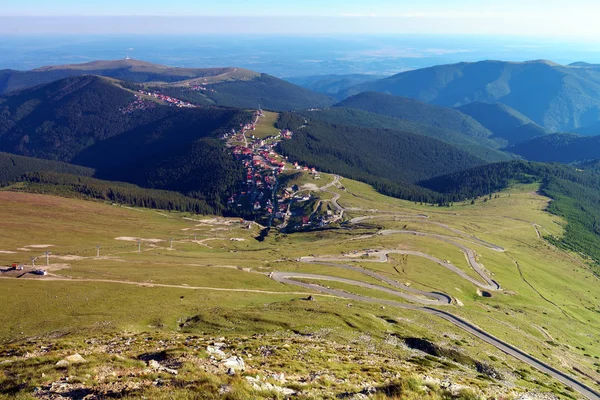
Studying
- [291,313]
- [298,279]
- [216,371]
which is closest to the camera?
[216,371]

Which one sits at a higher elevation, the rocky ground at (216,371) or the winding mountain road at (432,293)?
the rocky ground at (216,371)

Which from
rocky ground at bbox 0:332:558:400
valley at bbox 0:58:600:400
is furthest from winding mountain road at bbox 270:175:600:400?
rocky ground at bbox 0:332:558:400

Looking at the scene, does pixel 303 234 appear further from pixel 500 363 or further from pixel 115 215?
pixel 500 363

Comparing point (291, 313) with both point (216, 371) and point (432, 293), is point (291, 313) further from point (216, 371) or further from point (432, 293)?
point (432, 293)

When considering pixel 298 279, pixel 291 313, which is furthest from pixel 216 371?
pixel 298 279

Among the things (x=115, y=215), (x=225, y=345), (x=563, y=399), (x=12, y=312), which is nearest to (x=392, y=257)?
(x=563, y=399)

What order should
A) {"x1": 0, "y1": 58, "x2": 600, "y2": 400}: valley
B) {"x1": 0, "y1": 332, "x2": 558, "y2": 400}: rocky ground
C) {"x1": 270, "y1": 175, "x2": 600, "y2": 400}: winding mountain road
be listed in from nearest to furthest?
A: {"x1": 0, "y1": 332, "x2": 558, "y2": 400}: rocky ground, {"x1": 0, "y1": 58, "x2": 600, "y2": 400}: valley, {"x1": 270, "y1": 175, "x2": 600, "y2": 400}: winding mountain road

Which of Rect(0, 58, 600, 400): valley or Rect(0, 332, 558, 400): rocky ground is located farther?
Rect(0, 58, 600, 400): valley

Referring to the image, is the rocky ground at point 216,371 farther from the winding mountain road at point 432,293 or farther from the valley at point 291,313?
the winding mountain road at point 432,293

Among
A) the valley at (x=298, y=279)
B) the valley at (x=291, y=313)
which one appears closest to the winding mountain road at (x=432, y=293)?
the valley at (x=291, y=313)

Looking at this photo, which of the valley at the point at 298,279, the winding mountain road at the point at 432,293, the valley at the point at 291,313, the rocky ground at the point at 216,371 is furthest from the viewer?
the winding mountain road at the point at 432,293

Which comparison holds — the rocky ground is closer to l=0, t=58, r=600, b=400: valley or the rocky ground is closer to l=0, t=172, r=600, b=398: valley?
l=0, t=58, r=600, b=400: valley
